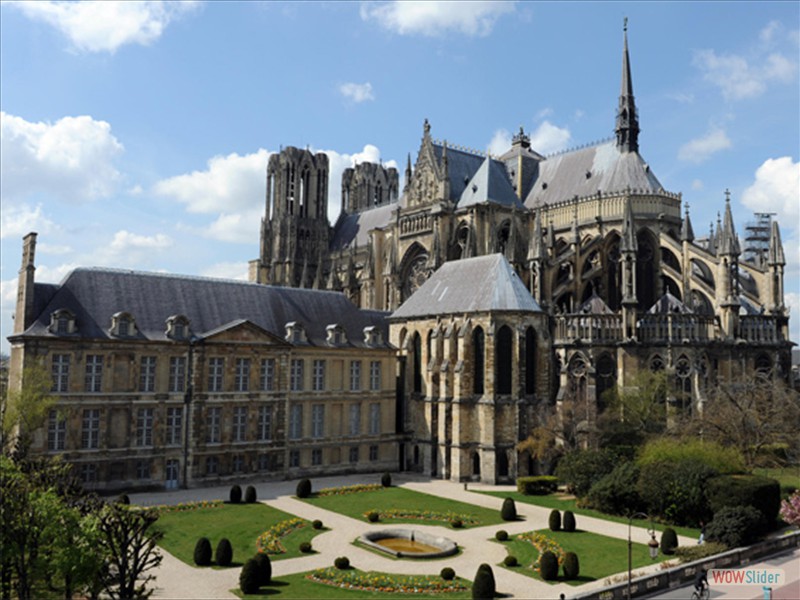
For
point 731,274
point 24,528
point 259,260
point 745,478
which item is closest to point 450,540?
point 745,478

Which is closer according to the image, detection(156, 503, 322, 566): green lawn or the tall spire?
detection(156, 503, 322, 566): green lawn

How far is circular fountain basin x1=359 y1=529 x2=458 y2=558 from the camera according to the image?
29703mm

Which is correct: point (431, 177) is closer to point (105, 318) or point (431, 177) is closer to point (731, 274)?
point (731, 274)

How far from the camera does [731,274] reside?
54656 millimetres

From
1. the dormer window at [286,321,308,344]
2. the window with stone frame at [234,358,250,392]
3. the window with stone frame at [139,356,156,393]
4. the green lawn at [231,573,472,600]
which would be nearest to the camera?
the green lawn at [231,573,472,600]

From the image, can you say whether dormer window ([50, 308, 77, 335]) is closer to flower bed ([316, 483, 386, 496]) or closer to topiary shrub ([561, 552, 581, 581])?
flower bed ([316, 483, 386, 496])

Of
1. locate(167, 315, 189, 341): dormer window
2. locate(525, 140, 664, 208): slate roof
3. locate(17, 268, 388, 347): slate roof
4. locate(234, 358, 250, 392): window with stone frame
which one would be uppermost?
locate(525, 140, 664, 208): slate roof

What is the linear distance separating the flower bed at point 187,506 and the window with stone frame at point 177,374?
817cm

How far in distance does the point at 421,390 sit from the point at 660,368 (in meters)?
18.5

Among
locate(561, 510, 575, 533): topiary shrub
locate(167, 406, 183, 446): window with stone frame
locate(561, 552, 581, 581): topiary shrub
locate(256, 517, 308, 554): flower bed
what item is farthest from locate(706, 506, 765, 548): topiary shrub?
locate(167, 406, 183, 446): window with stone frame

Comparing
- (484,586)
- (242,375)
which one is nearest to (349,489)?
(242,375)

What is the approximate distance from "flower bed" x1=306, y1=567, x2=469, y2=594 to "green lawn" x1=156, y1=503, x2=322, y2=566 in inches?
134

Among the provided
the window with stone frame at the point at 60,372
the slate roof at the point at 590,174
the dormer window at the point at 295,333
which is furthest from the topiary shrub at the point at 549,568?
the slate roof at the point at 590,174

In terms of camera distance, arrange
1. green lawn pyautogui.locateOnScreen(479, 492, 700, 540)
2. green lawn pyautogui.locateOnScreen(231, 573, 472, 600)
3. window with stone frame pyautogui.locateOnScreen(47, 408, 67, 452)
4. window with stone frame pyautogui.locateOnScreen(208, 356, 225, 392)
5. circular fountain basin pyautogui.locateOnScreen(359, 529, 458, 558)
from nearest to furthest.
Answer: green lawn pyautogui.locateOnScreen(231, 573, 472, 600) → circular fountain basin pyautogui.locateOnScreen(359, 529, 458, 558) → green lawn pyautogui.locateOnScreen(479, 492, 700, 540) → window with stone frame pyautogui.locateOnScreen(47, 408, 67, 452) → window with stone frame pyautogui.locateOnScreen(208, 356, 225, 392)
